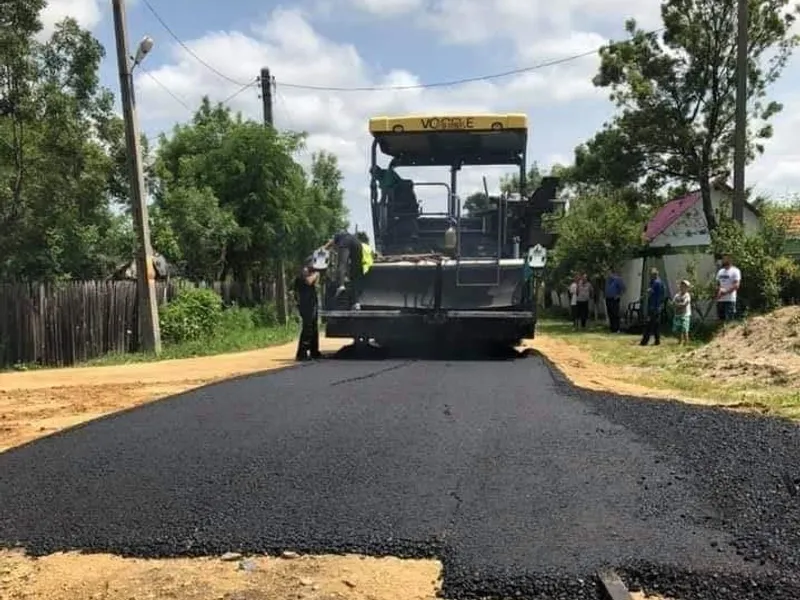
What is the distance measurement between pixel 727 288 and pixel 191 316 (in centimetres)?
979

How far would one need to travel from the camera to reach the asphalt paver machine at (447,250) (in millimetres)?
11898

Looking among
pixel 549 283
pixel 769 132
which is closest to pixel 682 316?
pixel 769 132

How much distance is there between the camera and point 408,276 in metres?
12.3

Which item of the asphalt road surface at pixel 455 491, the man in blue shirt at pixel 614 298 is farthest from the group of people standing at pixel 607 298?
the asphalt road surface at pixel 455 491

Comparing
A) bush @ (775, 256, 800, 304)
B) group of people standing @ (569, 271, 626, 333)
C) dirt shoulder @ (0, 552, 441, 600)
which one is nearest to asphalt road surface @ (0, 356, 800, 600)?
dirt shoulder @ (0, 552, 441, 600)

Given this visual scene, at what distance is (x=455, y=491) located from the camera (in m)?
4.83

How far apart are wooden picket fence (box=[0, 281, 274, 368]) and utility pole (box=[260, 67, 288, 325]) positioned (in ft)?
29.4

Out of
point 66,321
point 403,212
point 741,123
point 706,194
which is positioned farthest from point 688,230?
point 66,321

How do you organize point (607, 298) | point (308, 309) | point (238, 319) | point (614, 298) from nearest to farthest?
1. point (308, 309)
2. point (614, 298)
3. point (607, 298)
4. point (238, 319)

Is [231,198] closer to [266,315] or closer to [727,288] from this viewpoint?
[266,315]

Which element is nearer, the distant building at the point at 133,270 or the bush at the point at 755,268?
the bush at the point at 755,268

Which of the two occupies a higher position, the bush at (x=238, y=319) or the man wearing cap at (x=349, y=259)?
the man wearing cap at (x=349, y=259)

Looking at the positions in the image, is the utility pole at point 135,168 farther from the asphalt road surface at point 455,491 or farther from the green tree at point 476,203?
the asphalt road surface at point 455,491

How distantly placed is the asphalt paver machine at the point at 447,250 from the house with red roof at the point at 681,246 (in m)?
7.37
